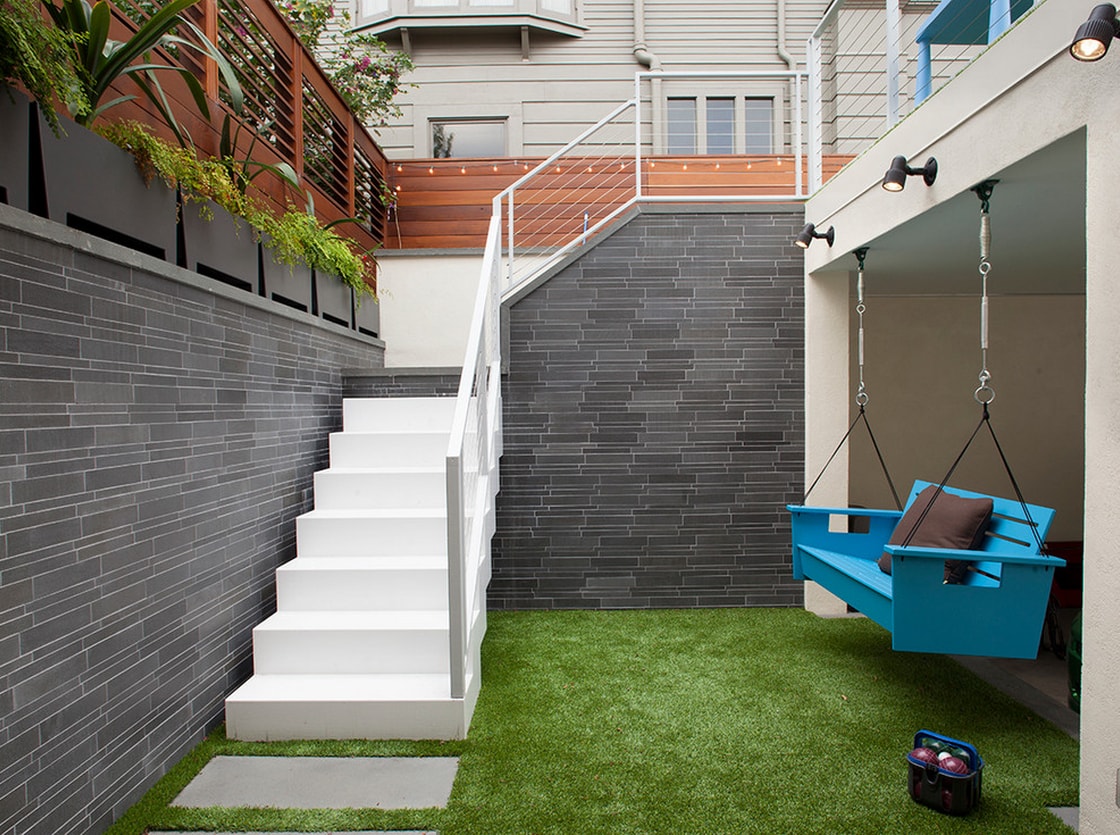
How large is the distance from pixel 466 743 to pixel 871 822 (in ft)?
4.48

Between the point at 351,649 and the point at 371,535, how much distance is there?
61cm

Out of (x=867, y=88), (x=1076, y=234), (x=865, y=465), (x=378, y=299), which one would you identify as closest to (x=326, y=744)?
(x=378, y=299)

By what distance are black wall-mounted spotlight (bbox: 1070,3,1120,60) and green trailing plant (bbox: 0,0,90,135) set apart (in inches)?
98.7

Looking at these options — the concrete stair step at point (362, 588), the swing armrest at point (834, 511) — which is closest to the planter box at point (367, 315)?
the concrete stair step at point (362, 588)

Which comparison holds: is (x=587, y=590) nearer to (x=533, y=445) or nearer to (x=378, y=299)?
(x=533, y=445)

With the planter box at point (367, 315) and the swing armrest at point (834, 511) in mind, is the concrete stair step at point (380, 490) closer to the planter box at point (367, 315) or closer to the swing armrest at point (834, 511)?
the planter box at point (367, 315)

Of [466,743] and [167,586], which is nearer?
[167,586]

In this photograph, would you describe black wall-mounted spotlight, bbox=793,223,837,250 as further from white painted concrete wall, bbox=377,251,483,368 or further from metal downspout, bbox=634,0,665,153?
metal downspout, bbox=634,0,665,153

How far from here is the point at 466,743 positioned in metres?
2.60

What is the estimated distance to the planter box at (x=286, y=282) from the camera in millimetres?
3270

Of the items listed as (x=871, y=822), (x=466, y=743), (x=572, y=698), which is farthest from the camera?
(x=572, y=698)

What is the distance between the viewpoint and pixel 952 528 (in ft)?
10.1

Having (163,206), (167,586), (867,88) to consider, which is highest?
(867,88)

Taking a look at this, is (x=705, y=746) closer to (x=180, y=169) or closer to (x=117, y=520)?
(x=117, y=520)
